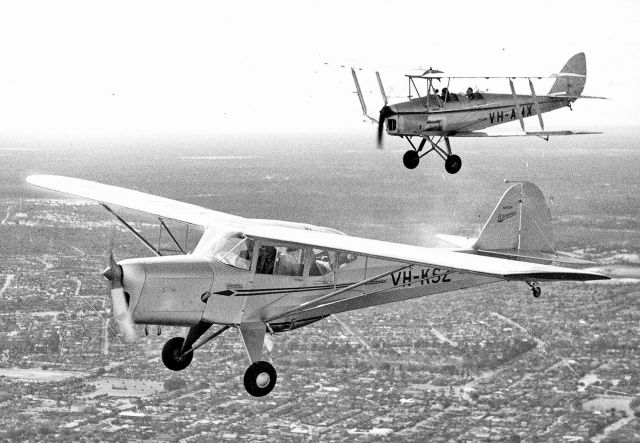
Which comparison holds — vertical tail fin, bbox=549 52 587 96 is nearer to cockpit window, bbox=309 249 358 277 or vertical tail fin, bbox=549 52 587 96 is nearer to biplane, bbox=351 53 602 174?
biplane, bbox=351 53 602 174


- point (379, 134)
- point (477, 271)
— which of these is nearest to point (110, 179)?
point (379, 134)

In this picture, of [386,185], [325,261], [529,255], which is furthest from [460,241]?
[386,185]

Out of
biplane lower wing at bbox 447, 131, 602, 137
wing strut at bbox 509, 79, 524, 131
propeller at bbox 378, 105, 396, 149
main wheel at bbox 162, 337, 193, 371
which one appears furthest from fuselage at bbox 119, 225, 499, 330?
wing strut at bbox 509, 79, 524, 131

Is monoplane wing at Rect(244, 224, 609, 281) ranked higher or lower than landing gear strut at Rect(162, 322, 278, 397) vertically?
higher

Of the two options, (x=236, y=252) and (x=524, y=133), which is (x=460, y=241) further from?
(x=236, y=252)

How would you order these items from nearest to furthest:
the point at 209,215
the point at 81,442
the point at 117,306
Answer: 1. the point at 117,306
2. the point at 209,215
3. the point at 81,442

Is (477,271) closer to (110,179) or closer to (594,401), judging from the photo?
(594,401)
